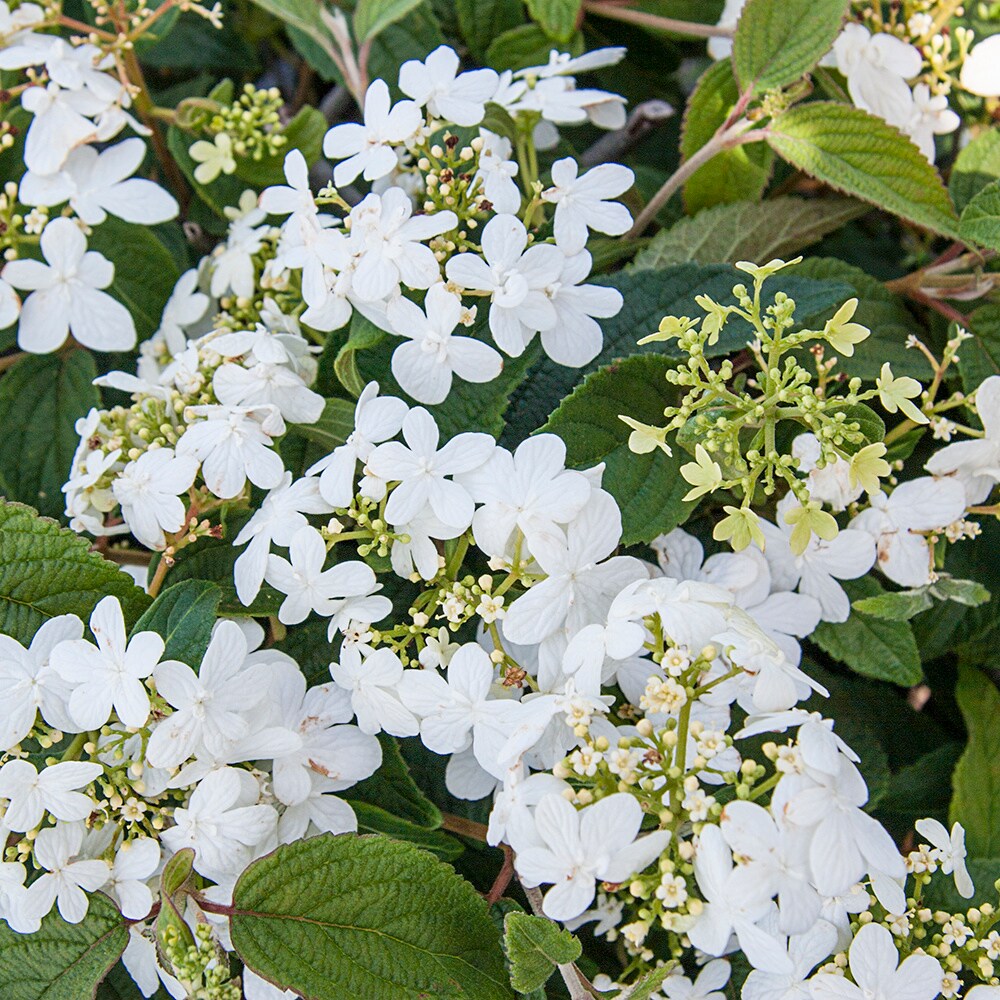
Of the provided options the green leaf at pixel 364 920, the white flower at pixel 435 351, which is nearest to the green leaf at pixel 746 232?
the white flower at pixel 435 351

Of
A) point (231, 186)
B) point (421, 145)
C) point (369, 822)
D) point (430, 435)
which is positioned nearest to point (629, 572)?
point (430, 435)

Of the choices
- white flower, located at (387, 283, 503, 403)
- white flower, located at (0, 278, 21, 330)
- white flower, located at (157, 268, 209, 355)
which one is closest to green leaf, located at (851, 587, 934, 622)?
white flower, located at (387, 283, 503, 403)

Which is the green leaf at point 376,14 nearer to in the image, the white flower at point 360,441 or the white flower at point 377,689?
the white flower at point 360,441

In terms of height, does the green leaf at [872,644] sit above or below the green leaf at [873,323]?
below

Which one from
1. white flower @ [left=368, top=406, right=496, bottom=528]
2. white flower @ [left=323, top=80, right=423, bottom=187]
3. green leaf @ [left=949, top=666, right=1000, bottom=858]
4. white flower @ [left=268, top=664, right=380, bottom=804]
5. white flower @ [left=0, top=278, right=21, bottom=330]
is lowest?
green leaf @ [left=949, top=666, right=1000, bottom=858]

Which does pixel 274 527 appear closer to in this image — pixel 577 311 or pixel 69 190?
pixel 577 311

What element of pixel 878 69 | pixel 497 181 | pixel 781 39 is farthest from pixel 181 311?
pixel 878 69

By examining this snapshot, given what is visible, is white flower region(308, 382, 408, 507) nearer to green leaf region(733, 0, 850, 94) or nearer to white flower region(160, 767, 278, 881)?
white flower region(160, 767, 278, 881)
